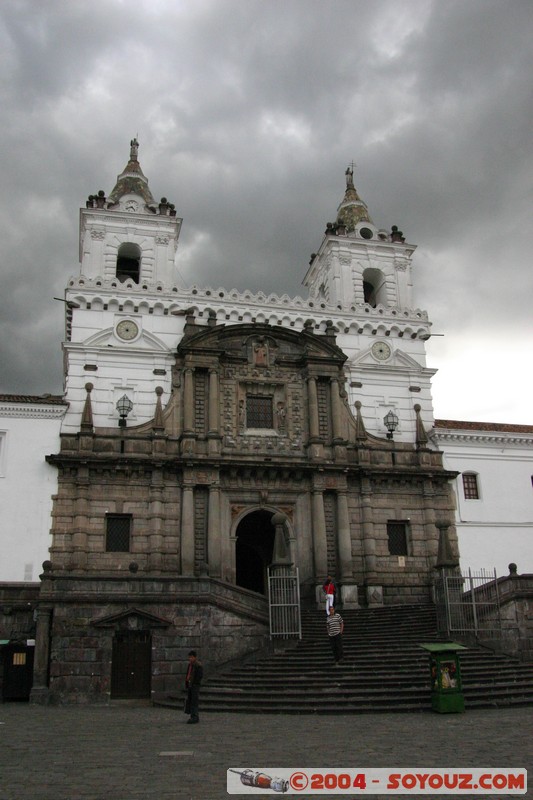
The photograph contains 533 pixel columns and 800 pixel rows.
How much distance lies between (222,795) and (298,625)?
15.0 metres

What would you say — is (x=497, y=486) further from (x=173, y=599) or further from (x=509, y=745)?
(x=509, y=745)

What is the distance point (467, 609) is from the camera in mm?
23609

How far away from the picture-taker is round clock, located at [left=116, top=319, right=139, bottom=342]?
105ft

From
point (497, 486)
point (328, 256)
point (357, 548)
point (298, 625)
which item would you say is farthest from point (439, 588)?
point (328, 256)

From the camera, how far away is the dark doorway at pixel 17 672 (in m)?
23.4

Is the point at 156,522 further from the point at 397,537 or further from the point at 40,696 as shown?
the point at 397,537

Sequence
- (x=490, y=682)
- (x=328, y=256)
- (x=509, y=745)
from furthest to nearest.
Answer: (x=328, y=256) → (x=490, y=682) → (x=509, y=745)

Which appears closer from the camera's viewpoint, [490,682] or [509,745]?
[509,745]

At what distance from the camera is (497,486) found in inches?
1304

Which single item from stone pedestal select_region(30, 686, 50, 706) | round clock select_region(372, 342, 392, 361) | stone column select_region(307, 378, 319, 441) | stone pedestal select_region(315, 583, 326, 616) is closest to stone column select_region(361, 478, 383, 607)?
stone pedestal select_region(315, 583, 326, 616)

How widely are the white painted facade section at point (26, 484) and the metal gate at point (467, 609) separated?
1391cm

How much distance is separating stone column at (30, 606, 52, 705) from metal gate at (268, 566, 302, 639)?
6623 millimetres

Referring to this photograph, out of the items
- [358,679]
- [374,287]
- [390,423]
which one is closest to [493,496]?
[390,423]

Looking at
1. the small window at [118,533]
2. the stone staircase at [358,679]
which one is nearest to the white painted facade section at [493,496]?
the stone staircase at [358,679]
